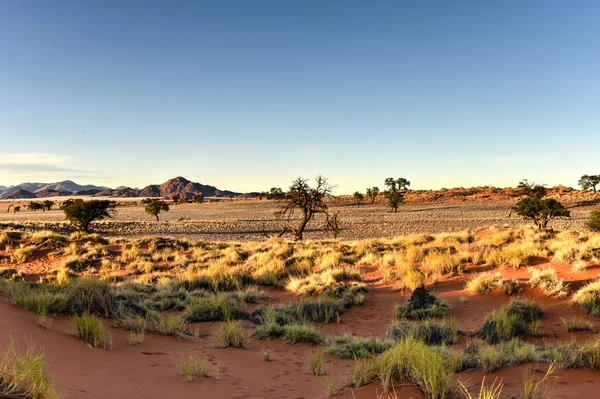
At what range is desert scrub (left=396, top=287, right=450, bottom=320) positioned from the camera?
1106 centimetres

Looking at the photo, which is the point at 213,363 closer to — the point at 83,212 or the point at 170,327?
the point at 170,327

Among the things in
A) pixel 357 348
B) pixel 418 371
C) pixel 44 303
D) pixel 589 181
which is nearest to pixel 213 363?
pixel 357 348

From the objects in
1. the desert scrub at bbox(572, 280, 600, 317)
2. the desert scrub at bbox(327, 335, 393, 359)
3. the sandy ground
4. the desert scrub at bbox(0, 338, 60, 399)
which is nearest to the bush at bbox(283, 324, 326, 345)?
the sandy ground

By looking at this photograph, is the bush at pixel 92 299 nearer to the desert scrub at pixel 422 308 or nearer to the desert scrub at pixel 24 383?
the desert scrub at pixel 24 383

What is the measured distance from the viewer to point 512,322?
30.0 feet

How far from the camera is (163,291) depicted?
13.9 metres

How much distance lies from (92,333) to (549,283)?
39.7 feet

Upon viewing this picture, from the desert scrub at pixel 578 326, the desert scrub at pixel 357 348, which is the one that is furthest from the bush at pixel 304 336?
the desert scrub at pixel 578 326

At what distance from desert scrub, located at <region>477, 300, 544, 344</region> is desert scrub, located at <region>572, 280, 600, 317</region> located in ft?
3.51

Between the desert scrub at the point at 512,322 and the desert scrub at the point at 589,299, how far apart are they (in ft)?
3.51

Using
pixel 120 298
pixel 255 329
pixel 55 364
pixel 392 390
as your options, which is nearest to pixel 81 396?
pixel 55 364

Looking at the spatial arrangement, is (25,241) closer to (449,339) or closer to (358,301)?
(358,301)

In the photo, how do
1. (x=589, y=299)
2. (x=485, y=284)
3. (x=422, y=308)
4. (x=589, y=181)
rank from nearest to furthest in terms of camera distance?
(x=589, y=299), (x=422, y=308), (x=485, y=284), (x=589, y=181)

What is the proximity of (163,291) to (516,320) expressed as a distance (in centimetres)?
1056
